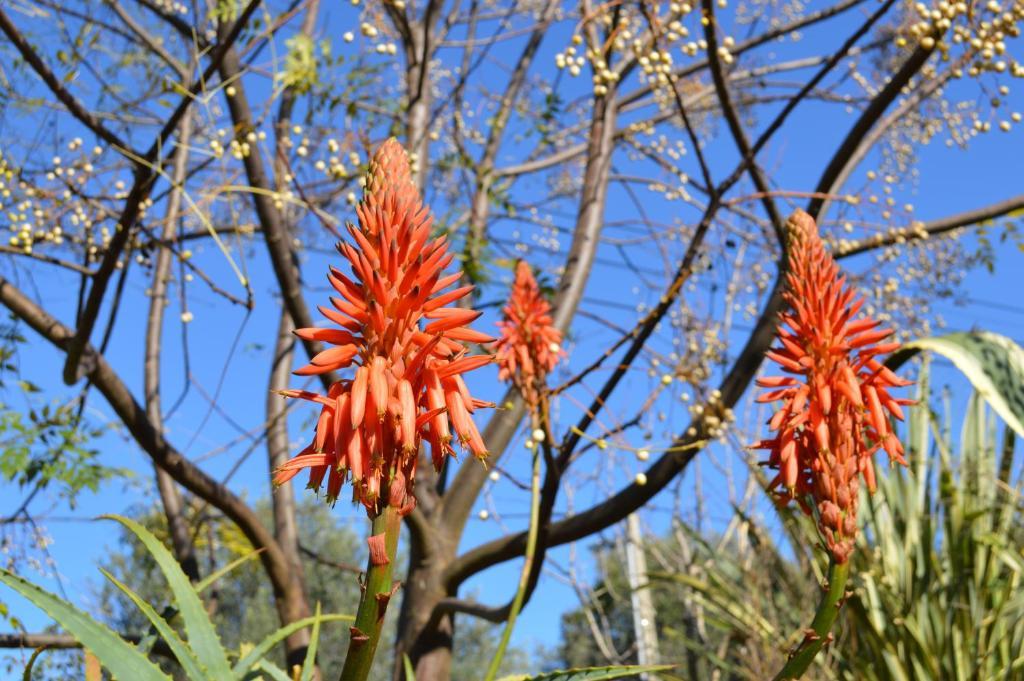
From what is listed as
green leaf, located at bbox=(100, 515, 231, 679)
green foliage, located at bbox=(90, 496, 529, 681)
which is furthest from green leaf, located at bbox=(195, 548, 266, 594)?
green foliage, located at bbox=(90, 496, 529, 681)

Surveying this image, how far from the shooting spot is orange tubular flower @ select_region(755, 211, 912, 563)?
5.71 ft

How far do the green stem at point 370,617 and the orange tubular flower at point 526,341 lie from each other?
172 centimetres

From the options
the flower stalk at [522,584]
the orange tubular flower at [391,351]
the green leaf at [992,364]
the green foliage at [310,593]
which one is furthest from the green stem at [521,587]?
the green foliage at [310,593]

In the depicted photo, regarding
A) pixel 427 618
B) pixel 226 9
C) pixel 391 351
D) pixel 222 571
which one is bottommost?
pixel 222 571

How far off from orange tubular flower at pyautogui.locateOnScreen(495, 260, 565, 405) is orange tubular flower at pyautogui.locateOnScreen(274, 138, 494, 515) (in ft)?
4.97

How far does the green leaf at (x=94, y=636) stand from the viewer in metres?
1.24

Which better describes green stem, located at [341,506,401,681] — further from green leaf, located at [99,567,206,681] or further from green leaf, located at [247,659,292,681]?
green leaf, located at [247,659,292,681]

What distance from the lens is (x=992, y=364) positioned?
293cm

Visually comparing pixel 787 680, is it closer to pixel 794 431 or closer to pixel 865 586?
pixel 794 431

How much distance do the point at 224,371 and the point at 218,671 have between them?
10.0 ft

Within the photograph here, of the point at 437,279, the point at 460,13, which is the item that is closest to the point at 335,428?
the point at 437,279

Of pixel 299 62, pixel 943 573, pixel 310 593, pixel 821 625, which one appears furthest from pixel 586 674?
pixel 310 593

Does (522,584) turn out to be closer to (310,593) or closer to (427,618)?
(427,618)

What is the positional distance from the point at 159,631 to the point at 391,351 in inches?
20.8
